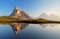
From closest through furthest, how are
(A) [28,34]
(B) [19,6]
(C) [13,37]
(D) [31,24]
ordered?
(C) [13,37] < (A) [28,34] < (B) [19,6] < (D) [31,24]

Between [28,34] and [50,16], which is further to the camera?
[50,16]

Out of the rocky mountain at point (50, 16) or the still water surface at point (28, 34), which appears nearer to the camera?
the still water surface at point (28, 34)

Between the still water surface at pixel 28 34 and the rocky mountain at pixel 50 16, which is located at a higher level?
the rocky mountain at pixel 50 16

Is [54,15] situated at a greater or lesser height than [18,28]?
greater

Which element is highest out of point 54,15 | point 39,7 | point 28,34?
point 39,7

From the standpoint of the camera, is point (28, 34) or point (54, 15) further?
point (54, 15)

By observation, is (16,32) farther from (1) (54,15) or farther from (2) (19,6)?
(1) (54,15)

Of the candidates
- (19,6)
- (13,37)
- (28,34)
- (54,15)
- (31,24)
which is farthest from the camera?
(31,24)

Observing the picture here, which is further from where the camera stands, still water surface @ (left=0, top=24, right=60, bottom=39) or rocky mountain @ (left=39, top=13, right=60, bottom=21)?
rocky mountain @ (left=39, top=13, right=60, bottom=21)

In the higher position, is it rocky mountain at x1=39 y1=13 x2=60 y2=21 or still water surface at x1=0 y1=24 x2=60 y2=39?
rocky mountain at x1=39 y1=13 x2=60 y2=21

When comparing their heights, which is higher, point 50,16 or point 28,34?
point 50,16

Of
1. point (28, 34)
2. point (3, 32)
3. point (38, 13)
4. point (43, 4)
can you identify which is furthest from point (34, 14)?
point (3, 32)
